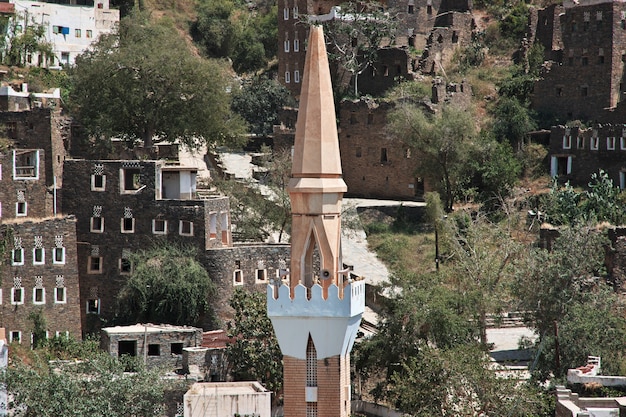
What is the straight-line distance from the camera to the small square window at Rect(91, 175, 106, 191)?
67.3 m

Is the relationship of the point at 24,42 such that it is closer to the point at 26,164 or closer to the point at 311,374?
the point at 26,164

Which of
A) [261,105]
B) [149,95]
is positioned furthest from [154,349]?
[261,105]

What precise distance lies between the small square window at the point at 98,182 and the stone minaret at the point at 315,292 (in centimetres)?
2535

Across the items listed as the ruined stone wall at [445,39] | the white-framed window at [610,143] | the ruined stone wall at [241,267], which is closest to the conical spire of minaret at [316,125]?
the ruined stone wall at [241,267]

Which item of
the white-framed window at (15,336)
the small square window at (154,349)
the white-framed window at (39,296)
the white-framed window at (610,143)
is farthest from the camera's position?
the white-framed window at (610,143)

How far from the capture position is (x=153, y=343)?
62500 mm

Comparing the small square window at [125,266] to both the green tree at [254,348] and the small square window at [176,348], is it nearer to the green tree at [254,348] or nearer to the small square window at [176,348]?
the small square window at [176,348]

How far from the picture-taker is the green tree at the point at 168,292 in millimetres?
64812

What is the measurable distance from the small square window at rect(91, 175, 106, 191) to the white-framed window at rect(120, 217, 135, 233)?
1.51m

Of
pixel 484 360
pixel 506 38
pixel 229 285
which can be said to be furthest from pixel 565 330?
pixel 506 38

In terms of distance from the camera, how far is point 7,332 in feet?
208

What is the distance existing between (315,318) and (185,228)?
24516mm

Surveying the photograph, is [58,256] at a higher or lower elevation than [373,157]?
lower

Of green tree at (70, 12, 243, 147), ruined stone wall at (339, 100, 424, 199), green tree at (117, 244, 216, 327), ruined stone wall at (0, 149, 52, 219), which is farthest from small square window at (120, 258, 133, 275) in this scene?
ruined stone wall at (339, 100, 424, 199)
